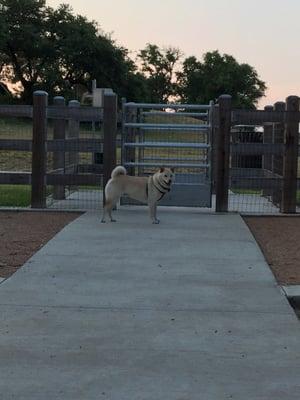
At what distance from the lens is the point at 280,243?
888 cm

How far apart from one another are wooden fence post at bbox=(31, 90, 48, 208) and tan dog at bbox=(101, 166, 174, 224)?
1742mm

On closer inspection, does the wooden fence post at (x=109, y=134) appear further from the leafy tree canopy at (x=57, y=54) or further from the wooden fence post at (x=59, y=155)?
the leafy tree canopy at (x=57, y=54)

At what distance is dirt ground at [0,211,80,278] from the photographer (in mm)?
7660

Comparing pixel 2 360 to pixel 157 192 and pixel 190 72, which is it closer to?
pixel 157 192

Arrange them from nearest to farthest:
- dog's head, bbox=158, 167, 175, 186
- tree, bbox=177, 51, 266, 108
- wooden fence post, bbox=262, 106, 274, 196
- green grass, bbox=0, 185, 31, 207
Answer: dog's head, bbox=158, 167, 175, 186 → green grass, bbox=0, 185, 31, 207 → wooden fence post, bbox=262, 106, 274, 196 → tree, bbox=177, 51, 266, 108

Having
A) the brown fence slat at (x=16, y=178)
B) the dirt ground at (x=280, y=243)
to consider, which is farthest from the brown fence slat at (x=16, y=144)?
the dirt ground at (x=280, y=243)

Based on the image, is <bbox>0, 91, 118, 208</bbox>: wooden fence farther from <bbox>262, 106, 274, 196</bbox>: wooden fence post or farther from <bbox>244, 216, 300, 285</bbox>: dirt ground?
<bbox>262, 106, 274, 196</bbox>: wooden fence post

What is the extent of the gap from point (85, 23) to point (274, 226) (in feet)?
212

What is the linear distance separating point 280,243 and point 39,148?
468 centimetres

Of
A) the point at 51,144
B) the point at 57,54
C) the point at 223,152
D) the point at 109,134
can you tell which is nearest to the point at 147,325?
the point at 223,152

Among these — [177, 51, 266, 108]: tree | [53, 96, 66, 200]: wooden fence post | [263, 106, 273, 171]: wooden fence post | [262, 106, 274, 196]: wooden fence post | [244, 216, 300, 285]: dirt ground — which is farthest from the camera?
[177, 51, 266, 108]: tree

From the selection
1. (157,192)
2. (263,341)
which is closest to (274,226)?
(157,192)

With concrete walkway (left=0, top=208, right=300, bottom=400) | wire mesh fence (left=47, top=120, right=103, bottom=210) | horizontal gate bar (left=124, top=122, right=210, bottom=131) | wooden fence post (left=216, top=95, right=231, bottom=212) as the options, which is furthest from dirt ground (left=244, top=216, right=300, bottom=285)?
wire mesh fence (left=47, top=120, right=103, bottom=210)

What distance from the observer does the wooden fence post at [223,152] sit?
36.7 ft
